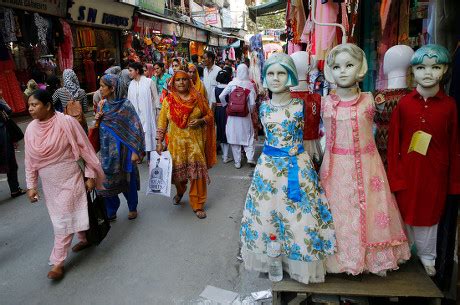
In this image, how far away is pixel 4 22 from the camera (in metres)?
7.70

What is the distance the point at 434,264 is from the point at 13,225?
167 inches

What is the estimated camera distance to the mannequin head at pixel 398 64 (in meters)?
2.51

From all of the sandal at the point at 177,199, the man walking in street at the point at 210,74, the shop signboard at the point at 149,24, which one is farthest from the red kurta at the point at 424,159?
the shop signboard at the point at 149,24

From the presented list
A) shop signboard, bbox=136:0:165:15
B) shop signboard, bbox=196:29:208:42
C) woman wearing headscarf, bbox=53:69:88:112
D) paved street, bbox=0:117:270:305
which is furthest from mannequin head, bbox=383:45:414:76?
shop signboard, bbox=196:29:208:42

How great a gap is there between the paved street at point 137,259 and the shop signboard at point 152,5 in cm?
996

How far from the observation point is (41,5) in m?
8.55

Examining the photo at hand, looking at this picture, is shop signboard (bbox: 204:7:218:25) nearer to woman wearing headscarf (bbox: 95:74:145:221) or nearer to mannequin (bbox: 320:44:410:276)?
woman wearing headscarf (bbox: 95:74:145:221)

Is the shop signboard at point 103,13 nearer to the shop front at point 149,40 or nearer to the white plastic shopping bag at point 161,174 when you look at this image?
the shop front at point 149,40

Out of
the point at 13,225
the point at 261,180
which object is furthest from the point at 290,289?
the point at 13,225

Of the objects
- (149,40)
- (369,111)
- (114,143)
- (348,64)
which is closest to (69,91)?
(114,143)

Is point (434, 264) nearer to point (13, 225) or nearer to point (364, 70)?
point (364, 70)

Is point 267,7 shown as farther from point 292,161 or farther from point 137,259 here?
point 292,161

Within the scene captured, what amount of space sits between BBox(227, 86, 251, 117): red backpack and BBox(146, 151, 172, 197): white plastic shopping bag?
83.4 inches

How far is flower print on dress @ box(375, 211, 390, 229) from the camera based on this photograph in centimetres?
236
